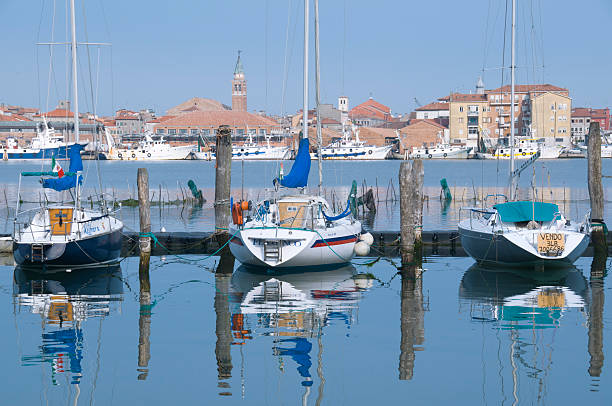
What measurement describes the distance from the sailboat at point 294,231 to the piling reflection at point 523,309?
355 cm

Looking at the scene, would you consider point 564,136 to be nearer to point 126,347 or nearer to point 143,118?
point 143,118

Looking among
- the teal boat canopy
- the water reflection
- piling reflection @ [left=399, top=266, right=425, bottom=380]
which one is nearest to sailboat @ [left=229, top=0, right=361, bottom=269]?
the water reflection

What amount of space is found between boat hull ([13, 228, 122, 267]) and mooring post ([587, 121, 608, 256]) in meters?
13.5

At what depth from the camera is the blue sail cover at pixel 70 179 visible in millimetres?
22188

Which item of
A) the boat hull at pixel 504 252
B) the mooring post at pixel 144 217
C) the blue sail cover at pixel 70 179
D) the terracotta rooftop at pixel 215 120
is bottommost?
the boat hull at pixel 504 252

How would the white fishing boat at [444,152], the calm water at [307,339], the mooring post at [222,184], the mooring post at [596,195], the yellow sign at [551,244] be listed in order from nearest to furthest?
the calm water at [307,339] → the yellow sign at [551,244] → the mooring post at [596,195] → the mooring post at [222,184] → the white fishing boat at [444,152]

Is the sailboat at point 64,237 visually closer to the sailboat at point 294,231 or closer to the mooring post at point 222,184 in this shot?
the mooring post at point 222,184

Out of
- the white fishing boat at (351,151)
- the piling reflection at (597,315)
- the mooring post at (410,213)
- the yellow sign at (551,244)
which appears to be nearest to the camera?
the piling reflection at (597,315)

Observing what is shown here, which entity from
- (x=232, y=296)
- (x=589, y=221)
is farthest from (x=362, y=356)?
(x=589, y=221)

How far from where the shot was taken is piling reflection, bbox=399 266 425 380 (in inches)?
500

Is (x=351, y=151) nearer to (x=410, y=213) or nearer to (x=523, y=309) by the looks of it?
(x=410, y=213)

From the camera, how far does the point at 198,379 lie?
11922 millimetres

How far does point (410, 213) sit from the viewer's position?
745 inches

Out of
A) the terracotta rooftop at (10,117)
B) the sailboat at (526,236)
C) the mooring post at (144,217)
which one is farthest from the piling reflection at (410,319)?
the terracotta rooftop at (10,117)
